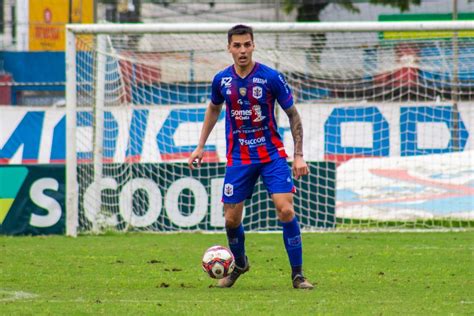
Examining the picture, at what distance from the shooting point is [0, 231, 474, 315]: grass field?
775cm

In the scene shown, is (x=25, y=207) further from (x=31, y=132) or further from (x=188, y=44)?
(x=188, y=44)

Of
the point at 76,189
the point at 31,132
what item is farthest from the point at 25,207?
the point at 31,132

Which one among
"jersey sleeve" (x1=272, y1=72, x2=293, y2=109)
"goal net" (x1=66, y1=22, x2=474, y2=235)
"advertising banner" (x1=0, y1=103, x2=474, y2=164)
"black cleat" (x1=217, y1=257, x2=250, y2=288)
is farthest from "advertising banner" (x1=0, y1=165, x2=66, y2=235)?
"jersey sleeve" (x1=272, y1=72, x2=293, y2=109)

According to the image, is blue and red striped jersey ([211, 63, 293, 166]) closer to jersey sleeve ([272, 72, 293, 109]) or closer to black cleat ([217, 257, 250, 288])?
jersey sleeve ([272, 72, 293, 109])

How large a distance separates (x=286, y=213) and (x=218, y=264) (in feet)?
2.37

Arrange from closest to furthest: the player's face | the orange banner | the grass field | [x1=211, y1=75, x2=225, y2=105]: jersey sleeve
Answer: the grass field, the player's face, [x1=211, y1=75, x2=225, y2=105]: jersey sleeve, the orange banner

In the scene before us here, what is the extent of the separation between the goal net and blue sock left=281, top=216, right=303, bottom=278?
6296 millimetres

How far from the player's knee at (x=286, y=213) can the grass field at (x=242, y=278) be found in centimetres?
57

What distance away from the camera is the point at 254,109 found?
9.09 m

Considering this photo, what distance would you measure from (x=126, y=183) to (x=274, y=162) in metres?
6.97

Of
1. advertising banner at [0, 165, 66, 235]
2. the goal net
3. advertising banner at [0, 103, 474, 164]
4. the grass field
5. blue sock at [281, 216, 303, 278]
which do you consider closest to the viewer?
the grass field

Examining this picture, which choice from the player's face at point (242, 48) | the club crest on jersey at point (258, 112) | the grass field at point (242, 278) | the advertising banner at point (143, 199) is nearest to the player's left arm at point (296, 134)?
the club crest on jersey at point (258, 112)

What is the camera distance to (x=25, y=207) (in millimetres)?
15461

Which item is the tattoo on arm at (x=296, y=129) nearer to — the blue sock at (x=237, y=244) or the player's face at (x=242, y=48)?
the player's face at (x=242, y=48)
